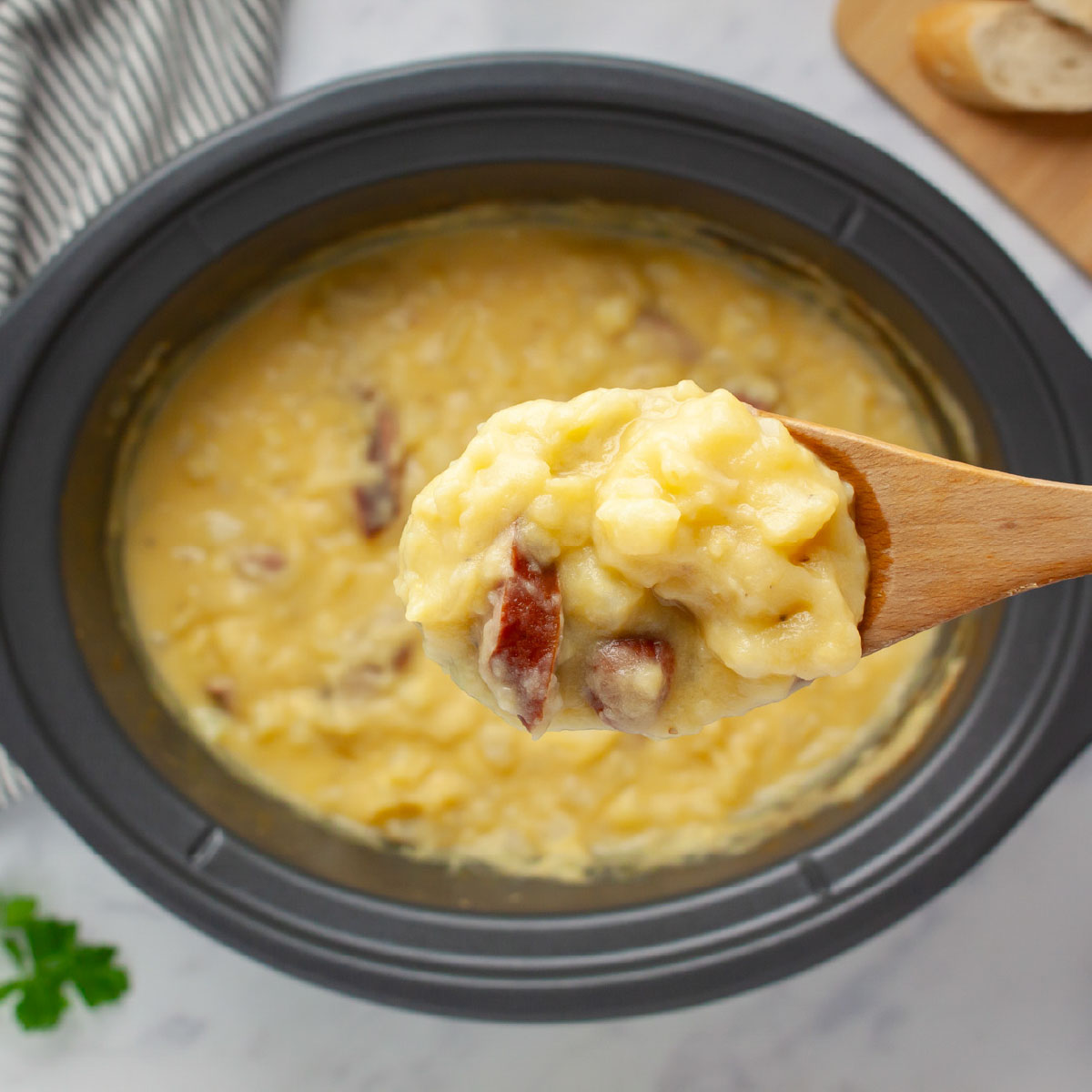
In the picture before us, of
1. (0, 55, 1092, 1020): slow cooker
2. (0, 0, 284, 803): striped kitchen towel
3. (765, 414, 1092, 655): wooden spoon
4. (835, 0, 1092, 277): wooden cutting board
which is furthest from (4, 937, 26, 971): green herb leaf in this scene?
(835, 0, 1092, 277): wooden cutting board

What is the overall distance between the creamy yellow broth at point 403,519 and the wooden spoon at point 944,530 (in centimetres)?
60

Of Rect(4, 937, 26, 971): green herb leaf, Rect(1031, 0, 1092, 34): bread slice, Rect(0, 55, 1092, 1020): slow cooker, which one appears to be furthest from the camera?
Rect(4, 937, 26, 971): green herb leaf

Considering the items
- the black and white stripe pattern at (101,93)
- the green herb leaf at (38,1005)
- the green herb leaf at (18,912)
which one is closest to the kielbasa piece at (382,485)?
the black and white stripe pattern at (101,93)

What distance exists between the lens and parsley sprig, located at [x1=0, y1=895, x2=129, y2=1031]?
1791mm

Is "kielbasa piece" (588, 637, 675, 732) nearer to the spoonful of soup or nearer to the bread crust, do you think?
the spoonful of soup

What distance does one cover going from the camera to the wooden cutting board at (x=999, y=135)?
1.78 m

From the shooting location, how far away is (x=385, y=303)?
5.87 feet

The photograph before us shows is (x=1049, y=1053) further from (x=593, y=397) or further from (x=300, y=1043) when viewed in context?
(x=593, y=397)

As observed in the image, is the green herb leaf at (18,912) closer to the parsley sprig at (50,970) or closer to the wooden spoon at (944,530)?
the parsley sprig at (50,970)

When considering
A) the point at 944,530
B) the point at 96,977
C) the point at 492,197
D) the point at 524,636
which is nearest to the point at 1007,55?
the point at 492,197

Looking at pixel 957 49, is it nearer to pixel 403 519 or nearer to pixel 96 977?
pixel 403 519

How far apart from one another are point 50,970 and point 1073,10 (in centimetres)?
235

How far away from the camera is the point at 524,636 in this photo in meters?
1.08

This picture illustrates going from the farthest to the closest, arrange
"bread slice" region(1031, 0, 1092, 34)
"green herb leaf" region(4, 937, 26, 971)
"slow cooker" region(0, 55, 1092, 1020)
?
"green herb leaf" region(4, 937, 26, 971)
"bread slice" region(1031, 0, 1092, 34)
"slow cooker" region(0, 55, 1092, 1020)
